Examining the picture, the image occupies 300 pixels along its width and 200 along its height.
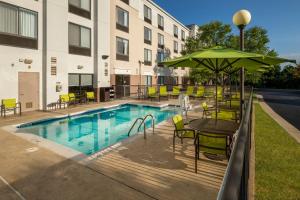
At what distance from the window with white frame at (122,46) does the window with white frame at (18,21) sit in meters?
10.3

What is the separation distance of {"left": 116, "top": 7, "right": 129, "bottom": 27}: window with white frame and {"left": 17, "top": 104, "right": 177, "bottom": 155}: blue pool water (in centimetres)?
1179

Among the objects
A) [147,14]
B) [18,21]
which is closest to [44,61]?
[18,21]

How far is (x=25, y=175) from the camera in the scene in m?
5.21

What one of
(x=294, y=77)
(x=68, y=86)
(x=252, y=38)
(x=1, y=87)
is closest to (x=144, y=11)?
(x=252, y=38)

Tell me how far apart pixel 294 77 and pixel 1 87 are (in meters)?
49.1

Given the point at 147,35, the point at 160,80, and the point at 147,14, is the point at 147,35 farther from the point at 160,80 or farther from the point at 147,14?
the point at 160,80

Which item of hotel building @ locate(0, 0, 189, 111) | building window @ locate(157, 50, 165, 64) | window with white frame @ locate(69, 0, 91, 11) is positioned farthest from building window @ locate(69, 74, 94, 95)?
building window @ locate(157, 50, 165, 64)

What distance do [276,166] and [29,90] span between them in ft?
46.1

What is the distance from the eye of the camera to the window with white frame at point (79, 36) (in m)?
17.7

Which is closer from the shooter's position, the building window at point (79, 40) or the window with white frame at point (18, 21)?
the window with white frame at point (18, 21)

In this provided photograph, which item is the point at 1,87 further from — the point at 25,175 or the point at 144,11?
the point at 144,11

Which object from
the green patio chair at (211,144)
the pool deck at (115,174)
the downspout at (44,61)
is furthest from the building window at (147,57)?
the green patio chair at (211,144)

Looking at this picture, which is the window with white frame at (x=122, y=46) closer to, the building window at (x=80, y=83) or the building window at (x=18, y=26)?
the building window at (x=80, y=83)

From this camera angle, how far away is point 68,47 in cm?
1730
